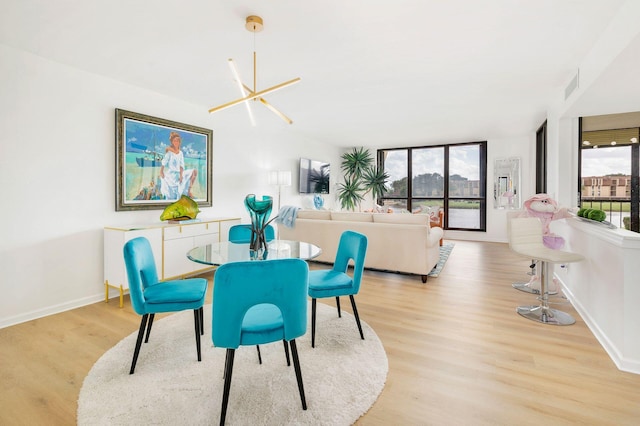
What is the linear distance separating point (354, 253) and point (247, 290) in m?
1.17

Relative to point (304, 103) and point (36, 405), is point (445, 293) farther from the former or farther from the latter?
point (36, 405)

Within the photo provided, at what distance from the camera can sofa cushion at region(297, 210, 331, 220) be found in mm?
4891

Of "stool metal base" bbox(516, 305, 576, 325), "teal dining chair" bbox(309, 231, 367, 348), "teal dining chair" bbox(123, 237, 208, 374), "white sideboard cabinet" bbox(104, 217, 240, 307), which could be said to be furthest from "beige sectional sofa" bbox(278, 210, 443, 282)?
"teal dining chair" bbox(123, 237, 208, 374)

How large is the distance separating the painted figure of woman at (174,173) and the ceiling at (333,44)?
68cm

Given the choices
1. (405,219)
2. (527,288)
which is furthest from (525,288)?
(405,219)

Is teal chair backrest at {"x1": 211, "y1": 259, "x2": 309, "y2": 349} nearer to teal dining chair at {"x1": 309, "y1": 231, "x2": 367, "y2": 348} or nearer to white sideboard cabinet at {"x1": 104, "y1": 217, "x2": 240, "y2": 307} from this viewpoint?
teal dining chair at {"x1": 309, "y1": 231, "x2": 367, "y2": 348}

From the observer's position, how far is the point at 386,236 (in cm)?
428

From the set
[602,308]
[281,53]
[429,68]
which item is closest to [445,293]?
[602,308]

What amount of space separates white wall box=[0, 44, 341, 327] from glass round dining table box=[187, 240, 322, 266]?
1.87 metres

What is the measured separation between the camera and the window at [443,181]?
25.7 ft

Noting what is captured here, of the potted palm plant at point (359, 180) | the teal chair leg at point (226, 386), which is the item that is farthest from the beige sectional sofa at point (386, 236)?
the potted palm plant at point (359, 180)

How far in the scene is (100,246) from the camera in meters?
3.50

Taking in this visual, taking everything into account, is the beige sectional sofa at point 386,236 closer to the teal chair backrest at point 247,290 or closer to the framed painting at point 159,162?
the framed painting at point 159,162

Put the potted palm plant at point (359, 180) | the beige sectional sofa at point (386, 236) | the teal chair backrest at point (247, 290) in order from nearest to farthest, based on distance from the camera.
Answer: the teal chair backrest at point (247, 290) < the beige sectional sofa at point (386, 236) < the potted palm plant at point (359, 180)
